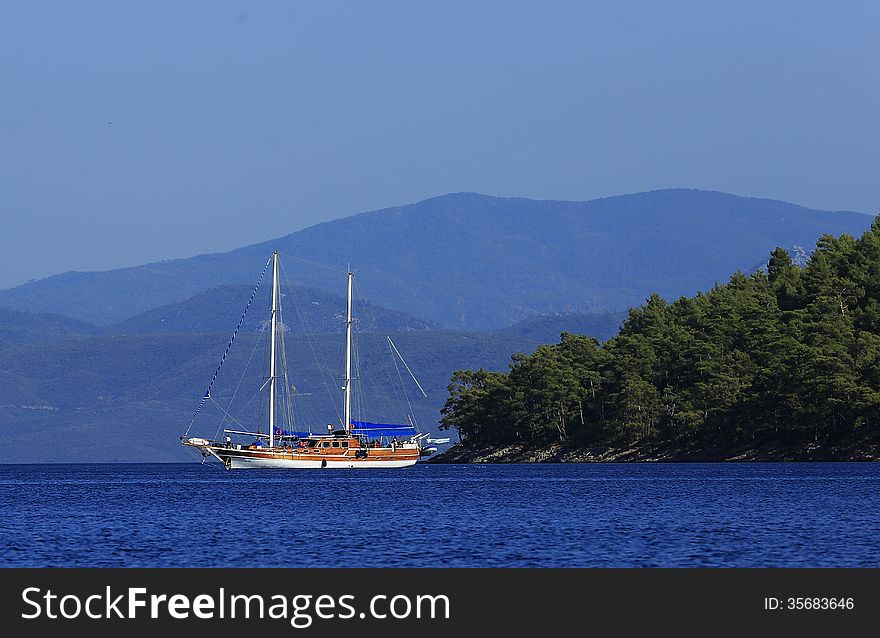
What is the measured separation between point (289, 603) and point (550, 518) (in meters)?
46.2

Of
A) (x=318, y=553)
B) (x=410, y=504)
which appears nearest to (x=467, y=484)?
(x=410, y=504)

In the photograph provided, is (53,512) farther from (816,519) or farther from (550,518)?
(816,519)

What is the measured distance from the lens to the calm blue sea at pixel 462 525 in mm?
72250

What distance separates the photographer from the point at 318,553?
7525 centimetres

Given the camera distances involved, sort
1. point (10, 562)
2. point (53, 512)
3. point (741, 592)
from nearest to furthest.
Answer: point (741, 592) → point (10, 562) → point (53, 512)

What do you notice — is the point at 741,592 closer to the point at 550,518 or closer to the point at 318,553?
the point at 318,553

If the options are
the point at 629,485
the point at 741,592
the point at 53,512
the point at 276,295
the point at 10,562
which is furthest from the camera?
the point at 276,295

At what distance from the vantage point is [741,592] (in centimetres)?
5406

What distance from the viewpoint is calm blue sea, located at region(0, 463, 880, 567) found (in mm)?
72250

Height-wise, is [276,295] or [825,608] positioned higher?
[276,295]

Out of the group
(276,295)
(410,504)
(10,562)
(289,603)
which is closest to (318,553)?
(10,562)

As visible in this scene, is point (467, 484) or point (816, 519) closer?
point (816, 519)

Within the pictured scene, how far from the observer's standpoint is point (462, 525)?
9156 centimetres

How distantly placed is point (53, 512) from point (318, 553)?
130 ft
